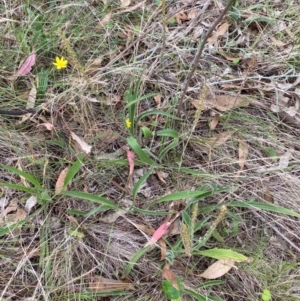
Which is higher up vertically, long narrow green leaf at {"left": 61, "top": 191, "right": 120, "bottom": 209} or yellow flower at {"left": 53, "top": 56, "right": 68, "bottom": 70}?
yellow flower at {"left": 53, "top": 56, "right": 68, "bottom": 70}

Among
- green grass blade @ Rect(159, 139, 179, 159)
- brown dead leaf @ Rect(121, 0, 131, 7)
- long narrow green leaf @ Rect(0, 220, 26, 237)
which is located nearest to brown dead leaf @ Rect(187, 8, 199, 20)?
brown dead leaf @ Rect(121, 0, 131, 7)

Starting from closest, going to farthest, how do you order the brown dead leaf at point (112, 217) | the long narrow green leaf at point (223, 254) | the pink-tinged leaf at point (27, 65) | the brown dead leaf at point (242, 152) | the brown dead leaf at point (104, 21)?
the long narrow green leaf at point (223, 254) → the brown dead leaf at point (112, 217) → the brown dead leaf at point (242, 152) → the pink-tinged leaf at point (27, 65) → the brown dead leaf at point (104, 21)

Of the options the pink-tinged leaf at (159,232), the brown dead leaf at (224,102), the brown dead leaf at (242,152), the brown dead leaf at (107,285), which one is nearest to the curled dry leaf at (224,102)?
the brown dead leaf at (224,102)

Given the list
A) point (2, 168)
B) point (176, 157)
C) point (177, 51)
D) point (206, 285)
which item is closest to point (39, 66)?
point (2, 168)

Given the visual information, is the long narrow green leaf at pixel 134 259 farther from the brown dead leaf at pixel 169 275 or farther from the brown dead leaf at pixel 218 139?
the brown dead leaf at pixel 218 139

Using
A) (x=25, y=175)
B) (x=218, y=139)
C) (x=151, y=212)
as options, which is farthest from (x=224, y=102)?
(x=25, y=175)

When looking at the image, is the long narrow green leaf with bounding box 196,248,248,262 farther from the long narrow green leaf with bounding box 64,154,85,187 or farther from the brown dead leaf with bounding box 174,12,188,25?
the brown dead leaf with bounding box 174,12,188,25

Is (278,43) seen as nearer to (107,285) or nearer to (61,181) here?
(61,181)
